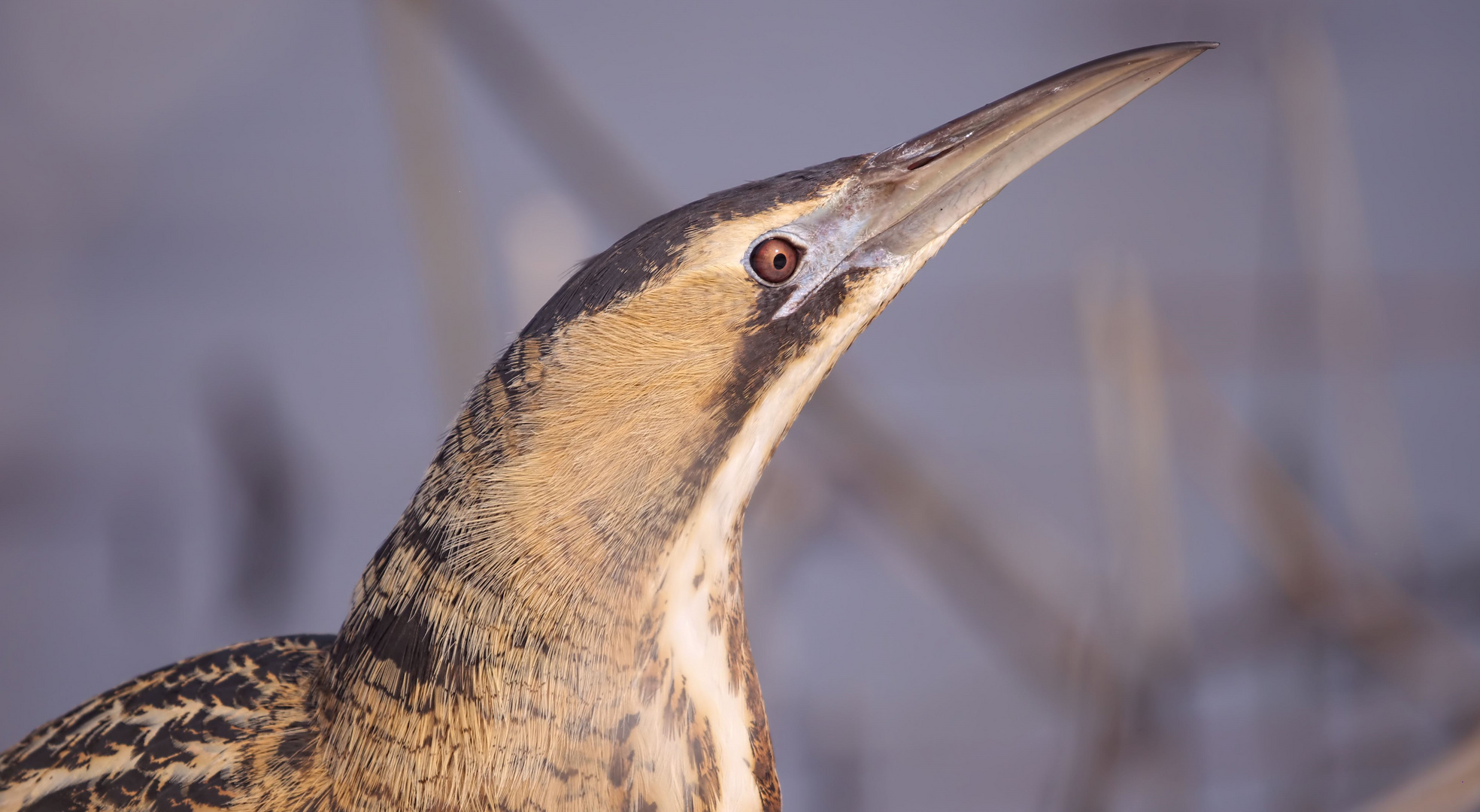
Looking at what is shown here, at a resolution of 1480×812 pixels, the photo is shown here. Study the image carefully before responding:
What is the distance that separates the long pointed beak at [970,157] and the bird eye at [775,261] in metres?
0.06

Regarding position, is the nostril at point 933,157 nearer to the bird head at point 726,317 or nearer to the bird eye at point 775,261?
the bird head at point 726,317

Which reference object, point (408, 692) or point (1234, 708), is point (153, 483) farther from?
point (1234, 708)

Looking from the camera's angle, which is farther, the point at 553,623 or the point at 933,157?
the point at 933,157

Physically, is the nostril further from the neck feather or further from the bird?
the neck feather

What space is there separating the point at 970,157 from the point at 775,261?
188mm

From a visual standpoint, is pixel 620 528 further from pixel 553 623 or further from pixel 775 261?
pixel 775 261

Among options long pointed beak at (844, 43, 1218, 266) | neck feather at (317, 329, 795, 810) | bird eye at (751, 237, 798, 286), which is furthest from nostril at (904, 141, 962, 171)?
neck feather at (317, 329, 795, 810)

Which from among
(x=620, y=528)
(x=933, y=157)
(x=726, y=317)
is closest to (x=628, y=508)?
(x=620, y=528)

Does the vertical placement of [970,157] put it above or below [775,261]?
above

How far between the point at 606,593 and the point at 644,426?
0.42 ft

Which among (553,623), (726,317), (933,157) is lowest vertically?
(553,623)

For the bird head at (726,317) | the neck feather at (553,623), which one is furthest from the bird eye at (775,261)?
the neck feather at (553,623)

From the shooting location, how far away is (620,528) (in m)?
0.88

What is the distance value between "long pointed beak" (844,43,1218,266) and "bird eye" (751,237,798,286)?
6 cm
